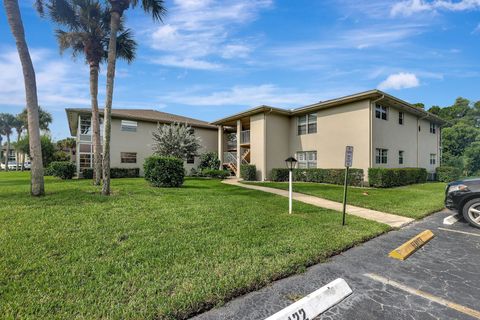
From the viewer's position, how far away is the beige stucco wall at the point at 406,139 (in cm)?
1555

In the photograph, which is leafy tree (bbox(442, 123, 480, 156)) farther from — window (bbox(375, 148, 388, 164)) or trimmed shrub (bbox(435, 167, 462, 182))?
window (bbox(375, 148, 388, 164))

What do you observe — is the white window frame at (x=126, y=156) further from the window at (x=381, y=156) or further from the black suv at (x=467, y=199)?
the black suv at (x=467, y=199)

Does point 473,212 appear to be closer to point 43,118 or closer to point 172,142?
point 172,142

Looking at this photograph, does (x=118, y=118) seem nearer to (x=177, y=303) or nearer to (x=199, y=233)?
(x=199, y=233)

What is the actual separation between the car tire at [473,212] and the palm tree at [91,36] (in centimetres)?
1458

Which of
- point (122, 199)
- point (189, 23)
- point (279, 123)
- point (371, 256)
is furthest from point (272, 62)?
point (371, 256)

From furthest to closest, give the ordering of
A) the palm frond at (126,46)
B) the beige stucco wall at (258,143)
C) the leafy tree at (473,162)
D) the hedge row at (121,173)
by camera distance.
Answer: the leafy tree at (473,162)
the hedge row at (121,173)
the beige stucco wall at (258,143)
the palm frond at (126,46)

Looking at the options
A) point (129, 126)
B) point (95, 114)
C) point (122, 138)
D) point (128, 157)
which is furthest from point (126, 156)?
point (95, 114)

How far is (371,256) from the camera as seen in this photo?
4215mm

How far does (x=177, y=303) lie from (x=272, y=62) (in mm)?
11679

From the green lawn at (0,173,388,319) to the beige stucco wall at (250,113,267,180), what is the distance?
35.3 ft

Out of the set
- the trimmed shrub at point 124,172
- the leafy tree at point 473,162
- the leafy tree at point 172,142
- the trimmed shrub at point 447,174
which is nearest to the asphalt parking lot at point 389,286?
the leafy tree at point 172,142

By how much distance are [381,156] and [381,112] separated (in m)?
2.86

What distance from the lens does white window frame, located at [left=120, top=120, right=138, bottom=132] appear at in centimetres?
2139
